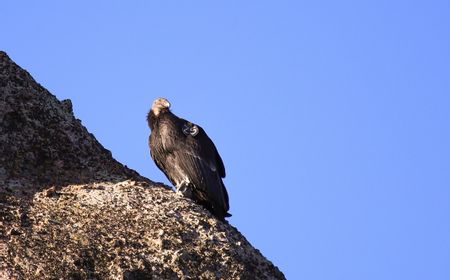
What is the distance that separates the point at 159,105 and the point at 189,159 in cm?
150

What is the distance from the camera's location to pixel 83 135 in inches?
677

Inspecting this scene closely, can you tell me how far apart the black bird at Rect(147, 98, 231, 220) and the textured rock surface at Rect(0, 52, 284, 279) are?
2.90 feet

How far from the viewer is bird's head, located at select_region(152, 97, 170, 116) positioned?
1913 cm

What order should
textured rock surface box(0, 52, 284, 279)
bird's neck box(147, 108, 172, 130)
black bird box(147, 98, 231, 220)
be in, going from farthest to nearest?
bird's neck box(147, 108, 172, 130), black bird box(147, 98, 231, 220), textured rock surface box(0, 52, 284, 279)

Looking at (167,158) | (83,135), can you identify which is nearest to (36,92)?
(83,135)

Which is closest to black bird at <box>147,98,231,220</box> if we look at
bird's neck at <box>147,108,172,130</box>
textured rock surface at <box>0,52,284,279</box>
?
bird's neck at <box>147,108,172,130</box>

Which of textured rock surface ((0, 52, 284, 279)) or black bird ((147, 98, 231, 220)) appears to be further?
black bird ((147, 98, 231, 220))

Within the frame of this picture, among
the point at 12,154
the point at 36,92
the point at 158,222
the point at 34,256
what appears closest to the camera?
the point at 34,256

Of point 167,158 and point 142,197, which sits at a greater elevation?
point 167,158

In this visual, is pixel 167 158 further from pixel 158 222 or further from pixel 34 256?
pixel 34 256

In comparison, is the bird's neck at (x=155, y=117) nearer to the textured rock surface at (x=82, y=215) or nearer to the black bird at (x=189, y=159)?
the black bird at (x=189, y=159)

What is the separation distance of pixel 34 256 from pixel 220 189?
4.51 metres

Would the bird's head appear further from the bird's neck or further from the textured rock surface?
the textured rock surface

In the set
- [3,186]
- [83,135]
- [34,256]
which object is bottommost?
[34,256]
